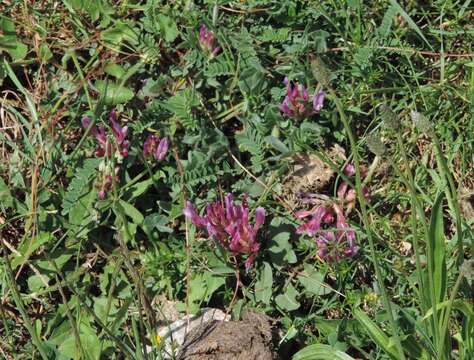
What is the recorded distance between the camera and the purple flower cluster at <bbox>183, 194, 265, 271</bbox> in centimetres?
A: 298

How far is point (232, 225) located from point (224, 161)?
1.14ft

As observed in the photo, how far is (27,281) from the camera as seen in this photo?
10.4ft

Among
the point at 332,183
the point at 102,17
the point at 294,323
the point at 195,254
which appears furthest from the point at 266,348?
the point at 102,17

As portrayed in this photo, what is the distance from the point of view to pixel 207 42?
3.29 metres

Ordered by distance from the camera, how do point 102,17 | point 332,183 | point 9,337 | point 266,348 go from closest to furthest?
1. point 266,348
2. point 9,337
3. point 332,183
4. point 102,17

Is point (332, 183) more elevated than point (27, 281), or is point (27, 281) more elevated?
point (332, 183)

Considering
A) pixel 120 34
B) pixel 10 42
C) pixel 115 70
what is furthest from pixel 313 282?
pixel 10 42

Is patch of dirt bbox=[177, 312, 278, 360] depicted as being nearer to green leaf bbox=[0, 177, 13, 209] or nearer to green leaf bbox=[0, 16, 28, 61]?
green leaf bbox=[0, 177, 13, 209]

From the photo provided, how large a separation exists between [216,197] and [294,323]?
63cm

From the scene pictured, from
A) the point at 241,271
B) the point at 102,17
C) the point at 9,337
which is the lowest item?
the point at 9,337

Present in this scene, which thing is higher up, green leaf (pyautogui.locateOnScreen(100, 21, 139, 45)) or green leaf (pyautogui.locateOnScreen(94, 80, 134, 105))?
green leaf (pyautogui.locateOnScreen(100, 21, 139, 45))

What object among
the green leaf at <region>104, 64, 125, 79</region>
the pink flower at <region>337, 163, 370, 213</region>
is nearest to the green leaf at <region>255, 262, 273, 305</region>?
the pink flower at <region>337, 163, 370, 213</region>

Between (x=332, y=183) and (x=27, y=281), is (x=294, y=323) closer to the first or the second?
(x=332, y=183)

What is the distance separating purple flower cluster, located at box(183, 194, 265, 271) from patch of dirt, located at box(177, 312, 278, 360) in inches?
9.3
